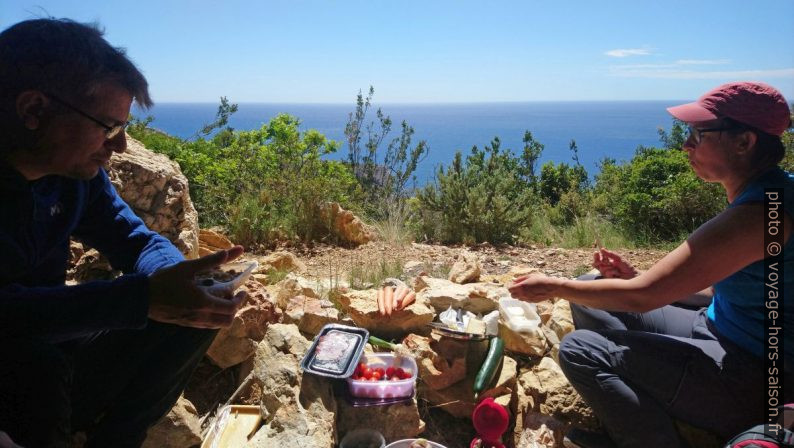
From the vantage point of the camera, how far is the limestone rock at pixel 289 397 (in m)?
2.26

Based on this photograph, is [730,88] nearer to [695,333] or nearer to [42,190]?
[695,333]

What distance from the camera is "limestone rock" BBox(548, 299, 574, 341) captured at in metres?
3.38

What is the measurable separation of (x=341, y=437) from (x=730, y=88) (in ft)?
7.48

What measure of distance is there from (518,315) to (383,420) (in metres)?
1.11

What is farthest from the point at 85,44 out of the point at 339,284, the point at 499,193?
the point at 499,193

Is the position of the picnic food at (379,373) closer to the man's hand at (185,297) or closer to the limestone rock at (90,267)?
the man's hand at (185,297)

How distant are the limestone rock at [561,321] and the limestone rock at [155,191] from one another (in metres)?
2.51

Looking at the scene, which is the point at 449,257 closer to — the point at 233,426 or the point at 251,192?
the point at 251,192

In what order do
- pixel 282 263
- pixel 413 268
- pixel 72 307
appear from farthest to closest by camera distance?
pixel 413 268 < pixel 282 263 < pixel 72 307

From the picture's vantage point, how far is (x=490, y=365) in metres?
2.83

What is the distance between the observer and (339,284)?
444 centimetres

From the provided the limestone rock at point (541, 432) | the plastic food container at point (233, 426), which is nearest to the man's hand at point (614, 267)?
the limestone rock at point (541, 432)

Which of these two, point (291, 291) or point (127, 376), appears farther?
point (291, 291)

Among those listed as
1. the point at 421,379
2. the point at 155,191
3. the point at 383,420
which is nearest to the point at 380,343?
the point at 421,379
